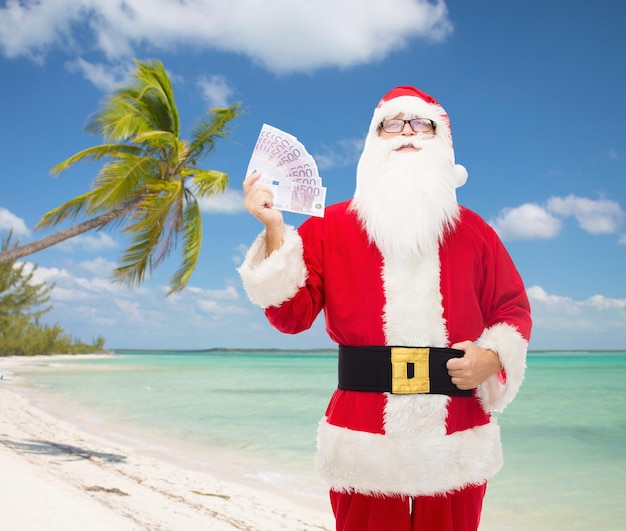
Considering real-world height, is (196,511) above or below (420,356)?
below

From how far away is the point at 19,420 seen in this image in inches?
383

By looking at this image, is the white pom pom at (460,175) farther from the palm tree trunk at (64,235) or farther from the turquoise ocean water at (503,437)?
the palm tree trunk at (64,235)

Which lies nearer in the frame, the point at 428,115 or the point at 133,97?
the point at 428,115

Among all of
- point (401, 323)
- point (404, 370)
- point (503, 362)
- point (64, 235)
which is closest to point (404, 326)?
point (401, 323)

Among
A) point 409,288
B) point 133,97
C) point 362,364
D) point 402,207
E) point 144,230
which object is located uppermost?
point 133,97

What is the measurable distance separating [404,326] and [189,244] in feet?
24.1

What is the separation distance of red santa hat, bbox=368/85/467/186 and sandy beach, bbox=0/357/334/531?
306 centimetres

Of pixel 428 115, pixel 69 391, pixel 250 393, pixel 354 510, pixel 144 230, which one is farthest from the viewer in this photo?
pixel 250 393

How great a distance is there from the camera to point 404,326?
183cm

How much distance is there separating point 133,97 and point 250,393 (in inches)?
480

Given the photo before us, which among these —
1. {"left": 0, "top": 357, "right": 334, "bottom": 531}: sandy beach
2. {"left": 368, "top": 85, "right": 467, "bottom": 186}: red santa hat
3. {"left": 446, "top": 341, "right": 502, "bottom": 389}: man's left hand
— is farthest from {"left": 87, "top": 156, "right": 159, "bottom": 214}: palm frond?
{"left": 446, "top": 341, "right": 502, "bottom": 389}: man's left hand

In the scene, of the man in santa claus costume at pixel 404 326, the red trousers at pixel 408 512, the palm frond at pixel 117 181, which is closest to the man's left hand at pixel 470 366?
the man in santa claus costume at pixel 404 326

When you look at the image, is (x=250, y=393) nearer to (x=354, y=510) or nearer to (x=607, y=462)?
(x=607, y=462)

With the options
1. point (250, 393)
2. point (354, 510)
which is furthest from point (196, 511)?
point (250, 393)
